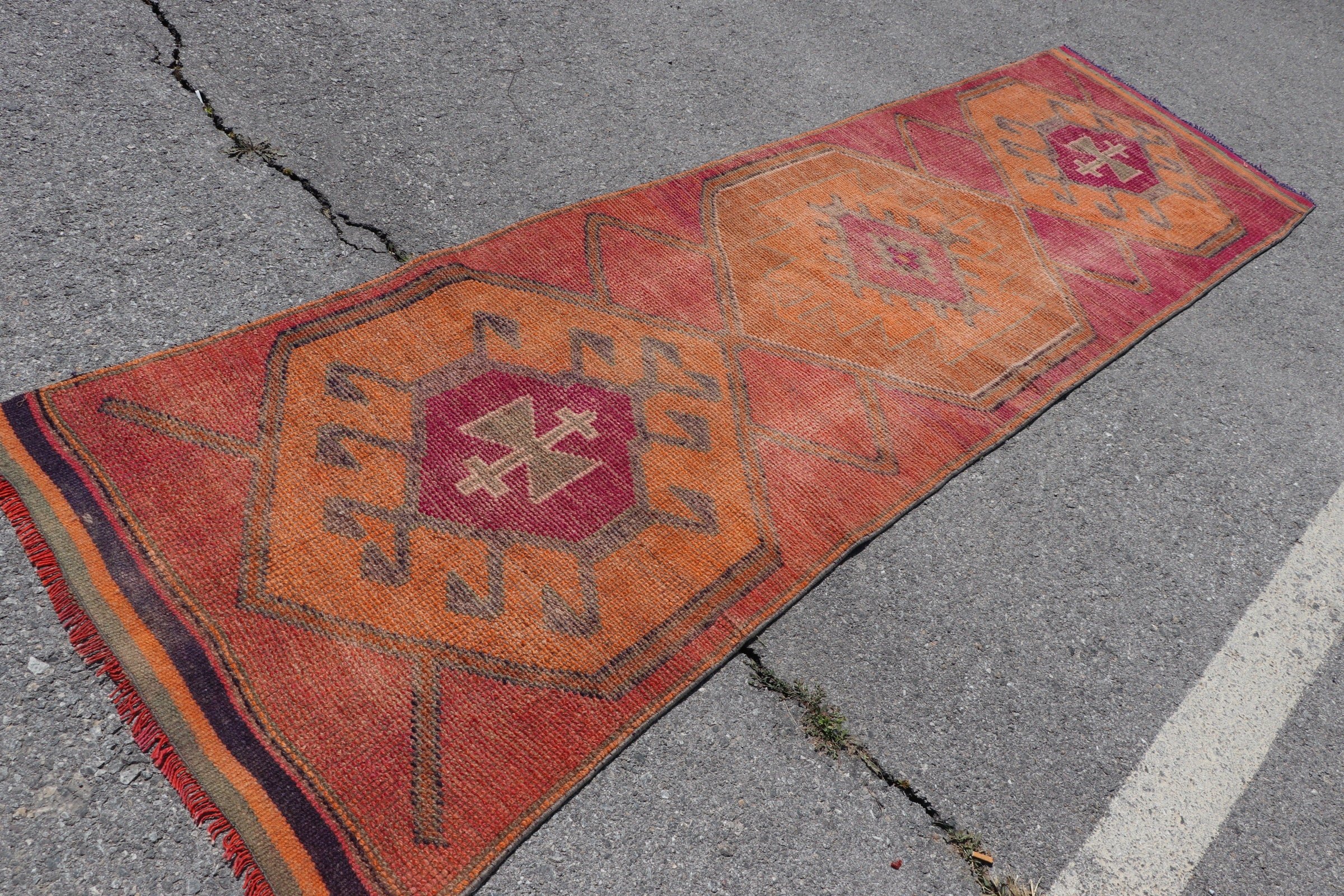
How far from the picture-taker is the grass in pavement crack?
6.36 ft

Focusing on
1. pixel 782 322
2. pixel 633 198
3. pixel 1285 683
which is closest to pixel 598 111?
pixel 633 198

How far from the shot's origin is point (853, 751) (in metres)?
2.06

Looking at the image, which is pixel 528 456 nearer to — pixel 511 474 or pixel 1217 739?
pixel 511 474

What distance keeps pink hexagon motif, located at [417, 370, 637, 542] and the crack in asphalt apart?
2.16 feet

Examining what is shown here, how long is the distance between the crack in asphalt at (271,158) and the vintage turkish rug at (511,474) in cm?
20

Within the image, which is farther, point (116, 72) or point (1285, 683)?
point (116, 72)

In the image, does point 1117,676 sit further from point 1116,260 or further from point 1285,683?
point 1116,260

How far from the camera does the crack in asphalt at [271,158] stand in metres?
2.88

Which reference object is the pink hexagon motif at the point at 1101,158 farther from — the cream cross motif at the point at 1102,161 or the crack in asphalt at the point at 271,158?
the crack in asphalt at the point at 271,158

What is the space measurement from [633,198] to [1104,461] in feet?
5.88

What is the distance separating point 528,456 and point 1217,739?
185cm

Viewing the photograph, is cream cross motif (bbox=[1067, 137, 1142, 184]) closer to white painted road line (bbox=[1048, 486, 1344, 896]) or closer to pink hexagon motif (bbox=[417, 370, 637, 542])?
white painted road line (bbox=[1048, 486, 1344, 896])

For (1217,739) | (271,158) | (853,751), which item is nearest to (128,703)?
(853,751)

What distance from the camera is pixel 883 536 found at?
99.3 inches
